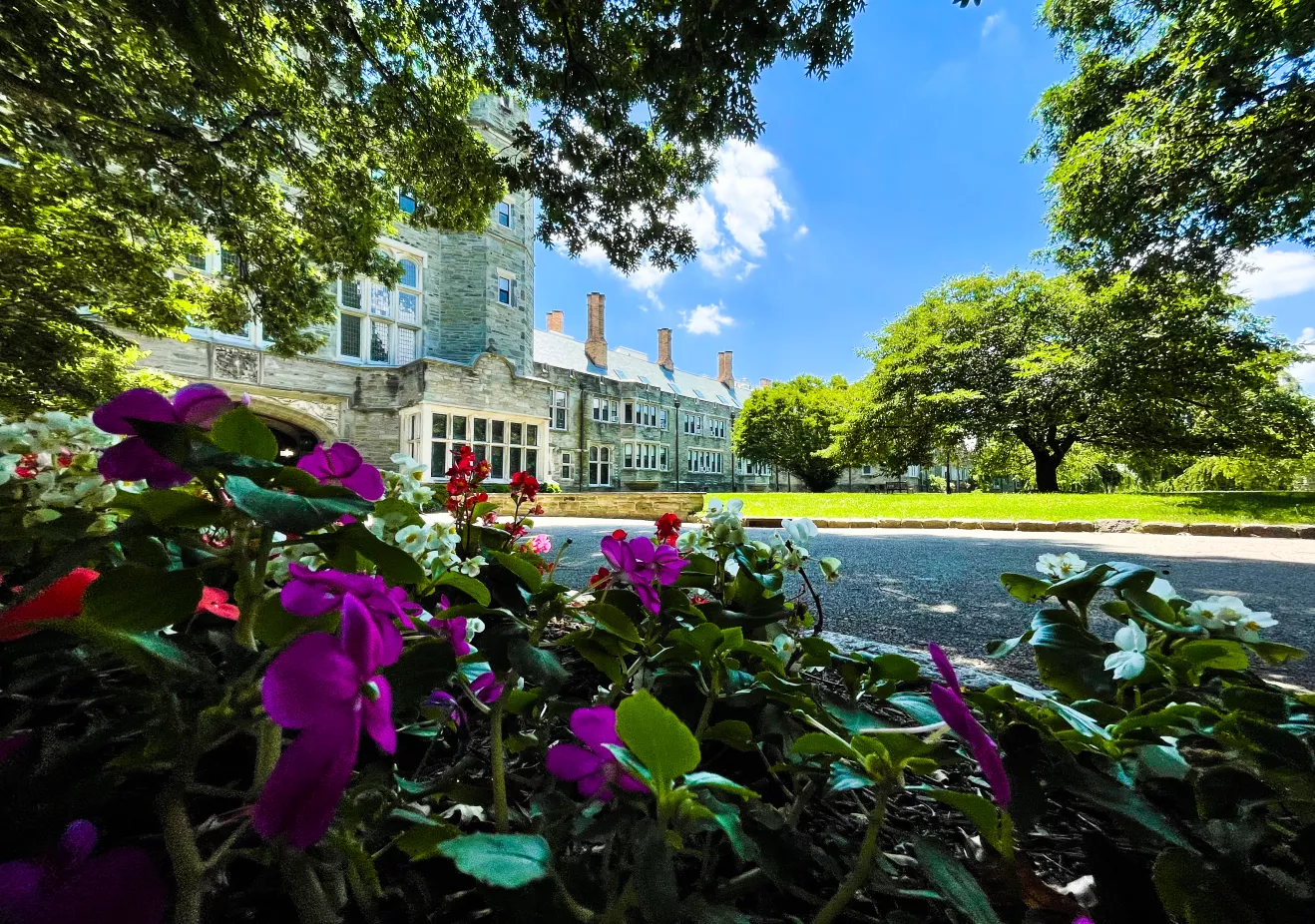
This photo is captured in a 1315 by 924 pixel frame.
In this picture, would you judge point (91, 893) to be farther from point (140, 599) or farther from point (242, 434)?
point (242, 434)

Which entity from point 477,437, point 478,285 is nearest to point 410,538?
point 477,437

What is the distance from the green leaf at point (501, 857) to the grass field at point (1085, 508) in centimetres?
902

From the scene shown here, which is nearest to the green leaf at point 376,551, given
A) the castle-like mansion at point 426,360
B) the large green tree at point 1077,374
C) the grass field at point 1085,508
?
the grass field at point 1085,508

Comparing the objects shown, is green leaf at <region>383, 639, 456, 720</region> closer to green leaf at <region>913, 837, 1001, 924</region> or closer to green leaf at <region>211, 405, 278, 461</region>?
green leaf at <region>211, 405, 278, 461</region>

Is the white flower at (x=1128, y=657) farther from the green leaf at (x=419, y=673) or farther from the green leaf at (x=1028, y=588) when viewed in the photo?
the green leaf at (x=419, y=673)

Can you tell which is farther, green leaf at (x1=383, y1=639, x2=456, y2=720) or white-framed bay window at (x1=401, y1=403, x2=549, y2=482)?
white-framed bay window at (x1=401, y1=403, x2=549, y2=482)

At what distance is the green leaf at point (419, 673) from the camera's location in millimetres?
457

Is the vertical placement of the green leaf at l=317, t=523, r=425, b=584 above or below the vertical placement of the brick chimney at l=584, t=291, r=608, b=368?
below

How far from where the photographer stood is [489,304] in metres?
14.0

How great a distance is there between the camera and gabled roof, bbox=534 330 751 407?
2392cm

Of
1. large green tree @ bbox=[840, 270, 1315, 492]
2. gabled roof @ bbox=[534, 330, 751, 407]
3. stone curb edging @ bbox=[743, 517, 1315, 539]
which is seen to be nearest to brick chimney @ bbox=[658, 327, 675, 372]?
gabled roof @ bbox=[534, 330, 751, 407]

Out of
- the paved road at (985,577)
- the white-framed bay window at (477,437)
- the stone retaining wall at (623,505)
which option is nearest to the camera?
the paved road at (985,577)

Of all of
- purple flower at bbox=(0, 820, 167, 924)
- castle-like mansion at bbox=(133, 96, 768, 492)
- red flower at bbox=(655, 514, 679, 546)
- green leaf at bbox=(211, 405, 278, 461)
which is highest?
castle-like mansion at bbox=(133, 96, 768, 492)

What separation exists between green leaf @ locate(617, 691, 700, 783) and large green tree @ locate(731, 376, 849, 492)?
2863 cm
